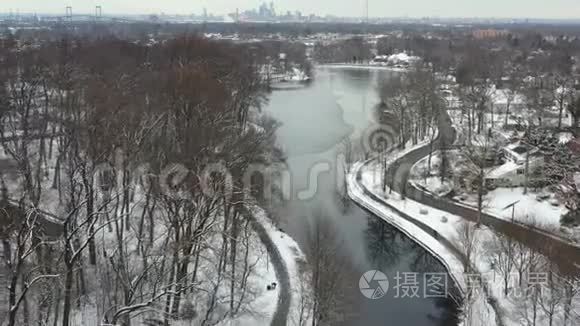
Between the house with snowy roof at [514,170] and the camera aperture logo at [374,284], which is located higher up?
the house with snowy roof at [514,170]

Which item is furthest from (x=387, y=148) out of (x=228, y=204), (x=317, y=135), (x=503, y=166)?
(x=228, y=204)

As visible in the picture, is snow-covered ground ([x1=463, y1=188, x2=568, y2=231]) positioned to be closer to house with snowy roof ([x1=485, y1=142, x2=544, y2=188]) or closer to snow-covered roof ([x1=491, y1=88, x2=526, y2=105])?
house with snowy roof ([x1=485, y1=142, x2=544, y2=188])

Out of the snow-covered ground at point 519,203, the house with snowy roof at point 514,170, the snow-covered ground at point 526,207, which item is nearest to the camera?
the snow-covered ground at point 519,203

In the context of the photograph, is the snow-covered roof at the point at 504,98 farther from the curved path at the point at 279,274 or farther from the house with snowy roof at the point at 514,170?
the curved path at the point at 279,274

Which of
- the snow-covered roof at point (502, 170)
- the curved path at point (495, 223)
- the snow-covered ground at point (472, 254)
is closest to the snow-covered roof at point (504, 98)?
the curved path at point (495, 223)

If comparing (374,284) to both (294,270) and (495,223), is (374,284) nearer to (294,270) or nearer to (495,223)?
(294,270)

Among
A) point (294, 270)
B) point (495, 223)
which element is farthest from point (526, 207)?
point (294, 270)
